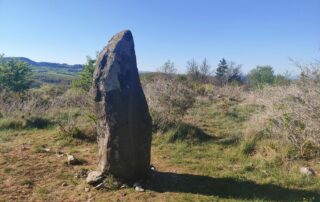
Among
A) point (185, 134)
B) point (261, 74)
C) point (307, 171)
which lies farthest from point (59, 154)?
point (261, 74)

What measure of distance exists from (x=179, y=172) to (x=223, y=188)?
1.13 m

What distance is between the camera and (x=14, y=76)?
17.1 metres

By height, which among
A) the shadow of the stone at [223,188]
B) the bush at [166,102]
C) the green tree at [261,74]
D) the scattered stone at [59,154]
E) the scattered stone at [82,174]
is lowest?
the scattered stone at [82,174]

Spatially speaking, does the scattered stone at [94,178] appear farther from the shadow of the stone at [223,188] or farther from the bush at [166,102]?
the bush at [166,102]

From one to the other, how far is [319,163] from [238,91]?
625 inches

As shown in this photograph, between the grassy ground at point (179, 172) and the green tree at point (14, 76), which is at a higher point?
the green tree at point (14, 76)

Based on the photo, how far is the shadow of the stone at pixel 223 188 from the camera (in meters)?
4.91

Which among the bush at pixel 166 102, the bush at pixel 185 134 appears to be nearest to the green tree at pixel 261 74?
the bush at pixel 166 102

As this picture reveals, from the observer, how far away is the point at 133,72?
218 inches

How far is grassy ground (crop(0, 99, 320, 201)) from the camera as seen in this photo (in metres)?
5.06

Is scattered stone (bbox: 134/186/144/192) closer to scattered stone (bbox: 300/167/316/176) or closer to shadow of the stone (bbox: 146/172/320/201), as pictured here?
shadow of the stone (bbox: 146/172/320/201)

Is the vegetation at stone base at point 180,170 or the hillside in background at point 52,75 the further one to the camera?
the hillside in background at point 52,75

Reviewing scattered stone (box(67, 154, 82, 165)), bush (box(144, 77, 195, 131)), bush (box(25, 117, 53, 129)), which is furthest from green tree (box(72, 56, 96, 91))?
scattered stone (box(67, 154, 82, 165))

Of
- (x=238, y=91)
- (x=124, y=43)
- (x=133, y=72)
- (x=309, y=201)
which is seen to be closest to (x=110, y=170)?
(x=133, y=72)
